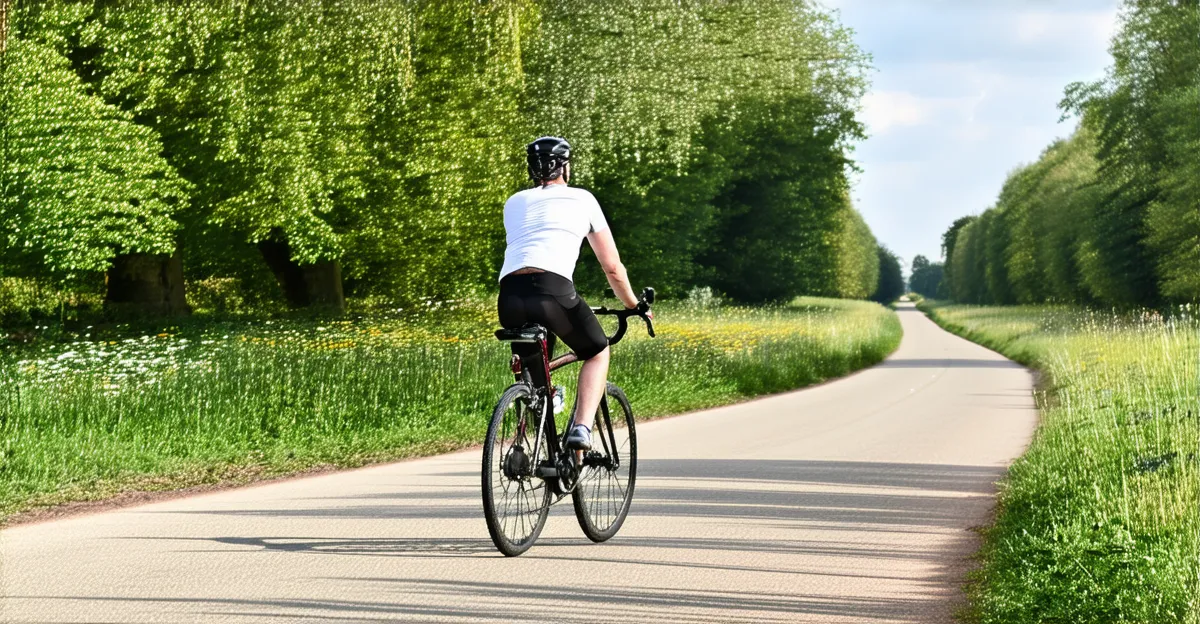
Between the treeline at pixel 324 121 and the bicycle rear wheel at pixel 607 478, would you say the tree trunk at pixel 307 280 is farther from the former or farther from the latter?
the bicycle rear wheel at pixel 607 478

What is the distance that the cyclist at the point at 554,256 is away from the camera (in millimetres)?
6723

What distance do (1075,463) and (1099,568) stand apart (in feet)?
10.8

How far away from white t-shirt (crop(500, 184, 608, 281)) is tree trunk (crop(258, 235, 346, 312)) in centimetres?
2588

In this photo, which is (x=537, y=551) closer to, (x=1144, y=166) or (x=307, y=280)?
(x=307, y=280)

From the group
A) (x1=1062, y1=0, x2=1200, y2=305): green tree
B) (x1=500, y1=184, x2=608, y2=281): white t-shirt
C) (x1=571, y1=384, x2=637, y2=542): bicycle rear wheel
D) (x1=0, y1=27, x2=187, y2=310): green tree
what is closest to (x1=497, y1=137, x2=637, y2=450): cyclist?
(x1=500, y1=184, x2=608, y2=281): white t-shirt

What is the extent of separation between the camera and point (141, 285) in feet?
90.9

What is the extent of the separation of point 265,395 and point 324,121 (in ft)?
38.4

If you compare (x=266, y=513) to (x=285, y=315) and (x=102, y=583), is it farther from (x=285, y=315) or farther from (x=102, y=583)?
(x=285, y=315)

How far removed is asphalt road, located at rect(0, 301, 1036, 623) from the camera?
5770 mm

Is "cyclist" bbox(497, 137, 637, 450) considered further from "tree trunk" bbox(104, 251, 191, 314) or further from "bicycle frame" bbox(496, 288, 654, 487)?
"tree trunk" bbox(104, 251, 191, 314)

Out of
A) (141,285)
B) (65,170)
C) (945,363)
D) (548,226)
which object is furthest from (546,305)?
(945,363)

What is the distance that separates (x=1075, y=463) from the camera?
9312 mm

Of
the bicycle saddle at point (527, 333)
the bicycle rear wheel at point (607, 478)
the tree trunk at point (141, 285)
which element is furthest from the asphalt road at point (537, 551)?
the tree trunk at point (141, 285)

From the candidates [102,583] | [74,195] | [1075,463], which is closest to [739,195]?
[74,195]
